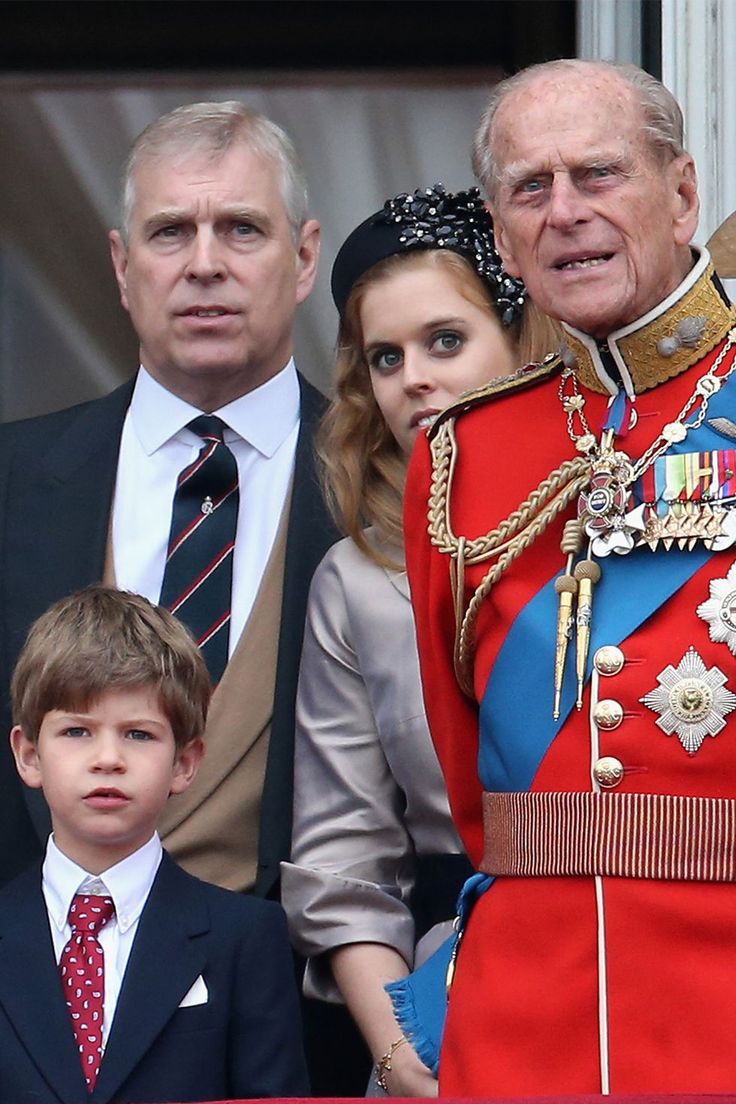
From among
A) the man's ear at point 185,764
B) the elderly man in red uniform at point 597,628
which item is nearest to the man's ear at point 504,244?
the elderly man in red uniform at point 597,628

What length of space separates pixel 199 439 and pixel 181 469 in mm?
51

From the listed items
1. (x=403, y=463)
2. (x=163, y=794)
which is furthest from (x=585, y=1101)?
(x=403, y=463)

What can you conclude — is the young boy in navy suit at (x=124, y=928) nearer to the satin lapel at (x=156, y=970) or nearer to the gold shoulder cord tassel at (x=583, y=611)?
the satin lapel at (x=156, y=970)

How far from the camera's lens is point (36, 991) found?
2.88m

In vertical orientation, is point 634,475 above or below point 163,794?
above

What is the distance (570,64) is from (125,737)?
99 cm

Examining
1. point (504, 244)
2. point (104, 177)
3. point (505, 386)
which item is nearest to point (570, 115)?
point (504, 244)

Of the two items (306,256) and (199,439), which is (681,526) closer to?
(199,439)

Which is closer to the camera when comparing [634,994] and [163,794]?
[634,994]

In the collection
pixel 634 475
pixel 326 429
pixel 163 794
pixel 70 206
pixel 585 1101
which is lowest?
pixel 585 1101

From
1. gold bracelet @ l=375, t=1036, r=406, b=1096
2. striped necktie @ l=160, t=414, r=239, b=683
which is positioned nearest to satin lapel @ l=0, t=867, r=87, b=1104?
gold bracelet @ l=375, t=1036, r=406, b=1096

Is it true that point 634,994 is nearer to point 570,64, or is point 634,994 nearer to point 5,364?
point 570,64

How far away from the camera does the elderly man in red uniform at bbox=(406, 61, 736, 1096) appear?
2.37 metres

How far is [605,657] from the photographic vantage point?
2.43 m
